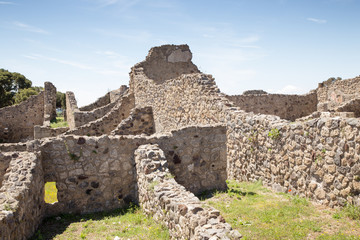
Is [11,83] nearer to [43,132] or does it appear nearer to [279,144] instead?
[43,132]

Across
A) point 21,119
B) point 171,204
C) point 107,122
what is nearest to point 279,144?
point 171,204

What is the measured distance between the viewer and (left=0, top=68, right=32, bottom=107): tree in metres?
47.8

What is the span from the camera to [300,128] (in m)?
6.98

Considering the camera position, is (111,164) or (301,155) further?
Answer: (111,164)

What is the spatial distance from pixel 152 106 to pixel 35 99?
54.3ft

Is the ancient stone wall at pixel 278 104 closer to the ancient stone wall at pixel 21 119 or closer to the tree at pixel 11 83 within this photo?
the ancient stone wall at pixel 21 119

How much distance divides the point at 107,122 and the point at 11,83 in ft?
157

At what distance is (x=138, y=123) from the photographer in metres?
13.3

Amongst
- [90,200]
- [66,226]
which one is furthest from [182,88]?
[66,226]

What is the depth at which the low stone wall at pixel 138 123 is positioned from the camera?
1226 cm

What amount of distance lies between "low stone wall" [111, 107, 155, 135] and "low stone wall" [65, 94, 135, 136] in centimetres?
213

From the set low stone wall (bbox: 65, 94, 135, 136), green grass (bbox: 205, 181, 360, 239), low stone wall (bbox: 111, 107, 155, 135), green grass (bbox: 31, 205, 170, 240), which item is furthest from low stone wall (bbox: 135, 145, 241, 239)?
low stone wall (bbox: 65, 94, 135, 136)

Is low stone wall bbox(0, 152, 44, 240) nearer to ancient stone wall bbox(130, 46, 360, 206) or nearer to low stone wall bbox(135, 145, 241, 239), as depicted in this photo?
low stone wall bbox(135, 145, 241, 239)

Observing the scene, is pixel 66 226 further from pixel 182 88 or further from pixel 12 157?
pixel 182 88
